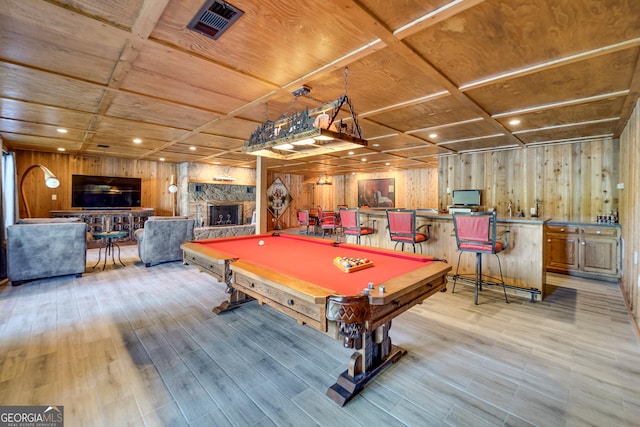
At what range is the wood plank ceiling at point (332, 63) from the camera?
170cm

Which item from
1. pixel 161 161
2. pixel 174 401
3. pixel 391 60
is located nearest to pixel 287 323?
pixel 174 401

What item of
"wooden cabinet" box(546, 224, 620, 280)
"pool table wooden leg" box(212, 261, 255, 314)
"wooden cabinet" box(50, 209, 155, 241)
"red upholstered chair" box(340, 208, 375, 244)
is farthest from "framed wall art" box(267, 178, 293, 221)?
"wooden cabinet" box(546, 224, 620, 280)

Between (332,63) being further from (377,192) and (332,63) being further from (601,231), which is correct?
(377,192)

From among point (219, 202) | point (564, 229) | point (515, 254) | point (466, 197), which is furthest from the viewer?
point (219, 202)

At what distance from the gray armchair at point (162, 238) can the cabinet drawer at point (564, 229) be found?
693 cm

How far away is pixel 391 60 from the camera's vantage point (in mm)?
2279

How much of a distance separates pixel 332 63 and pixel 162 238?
4649 millimetres

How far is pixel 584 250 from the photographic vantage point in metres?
4.53

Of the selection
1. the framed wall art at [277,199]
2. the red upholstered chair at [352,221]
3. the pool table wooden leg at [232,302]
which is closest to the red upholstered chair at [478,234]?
the red upholstered chair at [352,221]

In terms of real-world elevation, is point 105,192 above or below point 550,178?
below

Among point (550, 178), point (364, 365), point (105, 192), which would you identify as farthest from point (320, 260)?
point (105, 192)

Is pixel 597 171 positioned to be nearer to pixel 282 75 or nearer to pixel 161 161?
pixel 282 75

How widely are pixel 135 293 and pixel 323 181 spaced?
7104mm

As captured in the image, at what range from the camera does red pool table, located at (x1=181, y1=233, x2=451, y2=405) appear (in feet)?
4.78
